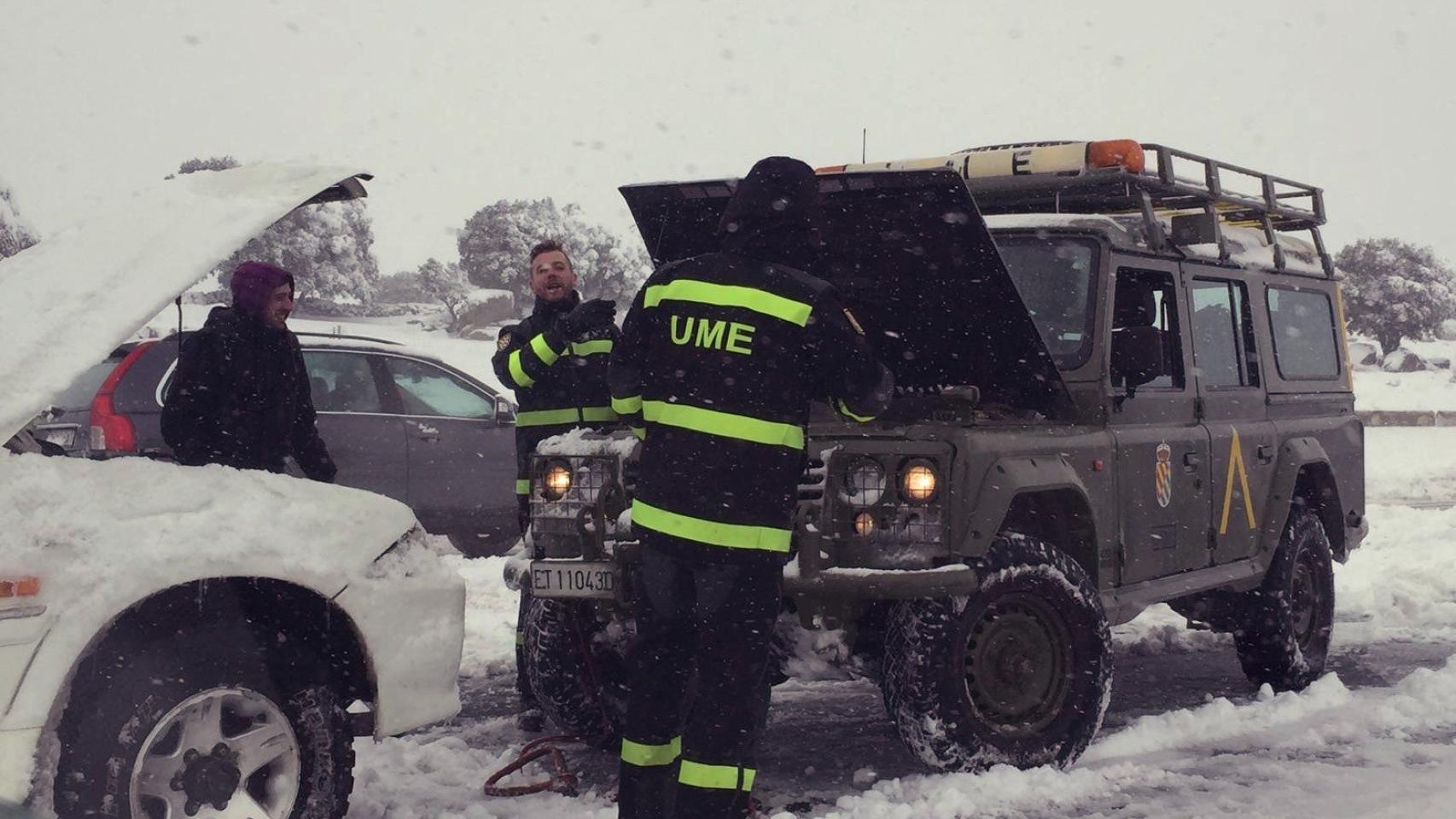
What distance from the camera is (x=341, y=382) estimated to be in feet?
32.1

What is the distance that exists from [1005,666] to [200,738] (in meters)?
2.85

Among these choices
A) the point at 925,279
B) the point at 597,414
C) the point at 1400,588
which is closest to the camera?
the point at 925,279

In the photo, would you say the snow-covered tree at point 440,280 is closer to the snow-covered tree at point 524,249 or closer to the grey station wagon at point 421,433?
the snow-covered tree at point 524,249

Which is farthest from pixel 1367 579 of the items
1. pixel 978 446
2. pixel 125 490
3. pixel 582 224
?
pixel 582 224

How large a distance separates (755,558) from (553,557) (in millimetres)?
1440

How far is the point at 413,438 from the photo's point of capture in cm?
998

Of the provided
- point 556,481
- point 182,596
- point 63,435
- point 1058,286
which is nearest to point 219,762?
point 182,596

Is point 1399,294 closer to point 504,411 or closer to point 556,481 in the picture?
point 504,411

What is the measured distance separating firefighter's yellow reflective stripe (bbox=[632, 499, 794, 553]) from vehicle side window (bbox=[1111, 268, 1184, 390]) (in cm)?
245

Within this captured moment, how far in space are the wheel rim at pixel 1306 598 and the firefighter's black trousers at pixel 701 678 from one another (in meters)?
4.30

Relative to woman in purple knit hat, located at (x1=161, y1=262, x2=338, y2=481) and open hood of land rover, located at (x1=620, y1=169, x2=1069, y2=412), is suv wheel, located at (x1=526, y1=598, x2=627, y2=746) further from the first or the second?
open hood of land rover, located at (x1=620, y1=169, x2=1069, y2=412)

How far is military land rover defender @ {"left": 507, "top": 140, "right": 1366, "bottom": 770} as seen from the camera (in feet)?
16.4

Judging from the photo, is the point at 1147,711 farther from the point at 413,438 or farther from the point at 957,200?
the point at 413,438

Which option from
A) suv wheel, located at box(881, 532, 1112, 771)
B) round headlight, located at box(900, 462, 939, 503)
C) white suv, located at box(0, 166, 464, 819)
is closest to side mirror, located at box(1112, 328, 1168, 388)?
suv wheel, located at box(881, 532, 1112, 771)
